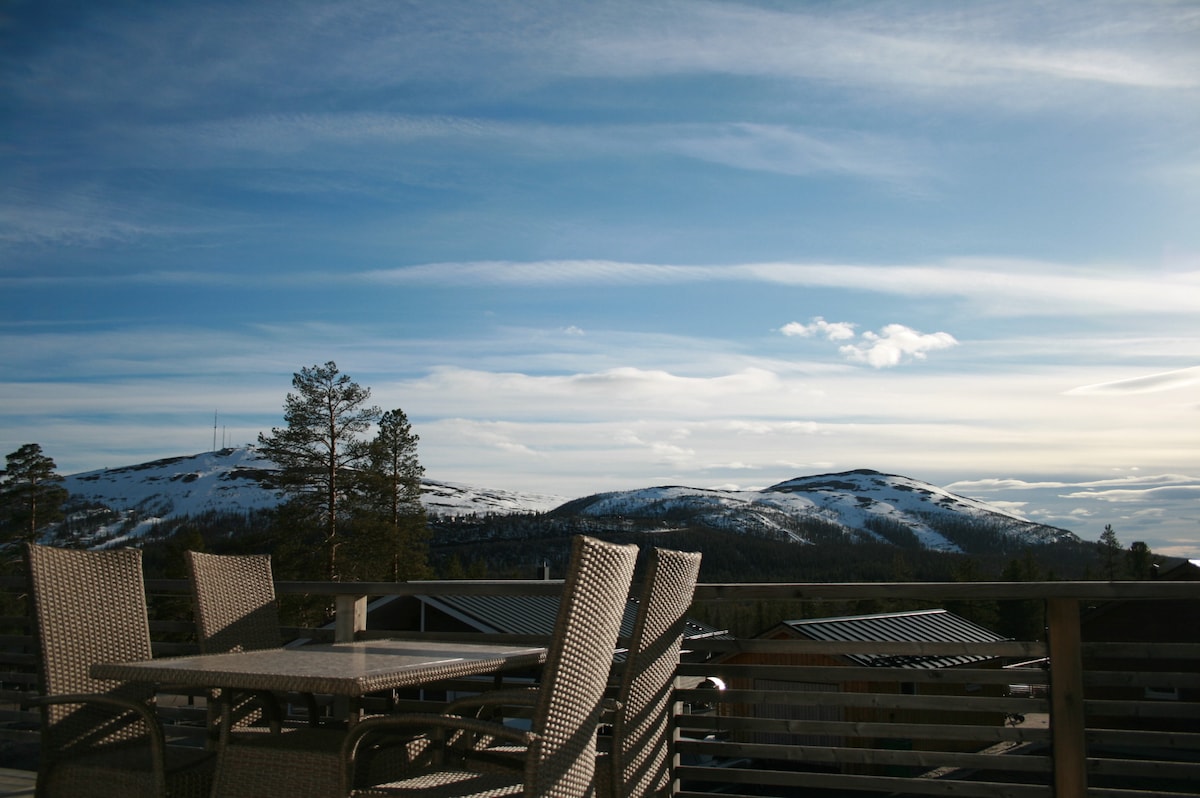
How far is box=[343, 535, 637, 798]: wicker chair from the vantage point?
2.12m

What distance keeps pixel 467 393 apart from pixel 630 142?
20.4 metres

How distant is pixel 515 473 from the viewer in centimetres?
4128

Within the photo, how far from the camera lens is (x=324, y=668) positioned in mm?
2527

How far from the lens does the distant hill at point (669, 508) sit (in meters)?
91.5

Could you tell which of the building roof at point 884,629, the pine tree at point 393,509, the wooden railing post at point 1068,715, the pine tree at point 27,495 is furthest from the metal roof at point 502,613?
the pine tree at point 27,495

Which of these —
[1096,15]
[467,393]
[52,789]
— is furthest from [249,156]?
[467,393]

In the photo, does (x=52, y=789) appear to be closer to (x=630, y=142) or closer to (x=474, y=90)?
(x=474, y=90)

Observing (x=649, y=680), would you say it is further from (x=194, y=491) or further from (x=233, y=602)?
(x=194, y=491)

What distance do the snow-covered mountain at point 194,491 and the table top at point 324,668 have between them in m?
143

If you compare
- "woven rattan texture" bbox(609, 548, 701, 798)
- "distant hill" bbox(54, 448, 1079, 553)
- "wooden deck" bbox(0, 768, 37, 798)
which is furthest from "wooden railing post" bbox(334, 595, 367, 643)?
"distant hill" bbox(54, 448, 1079, 553)

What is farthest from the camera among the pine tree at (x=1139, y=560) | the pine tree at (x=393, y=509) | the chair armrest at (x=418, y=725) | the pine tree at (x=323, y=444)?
the pine tree at (x=1139, y=560)

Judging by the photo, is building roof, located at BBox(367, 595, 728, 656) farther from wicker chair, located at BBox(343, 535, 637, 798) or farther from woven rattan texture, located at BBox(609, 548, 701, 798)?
wicker chair, located at BBox(343, 535, 637, 798)

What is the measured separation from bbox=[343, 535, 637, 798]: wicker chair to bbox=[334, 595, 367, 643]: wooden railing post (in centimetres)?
187

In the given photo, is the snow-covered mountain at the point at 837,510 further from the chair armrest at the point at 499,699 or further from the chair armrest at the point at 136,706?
the chair armrest at the point at 136,706
